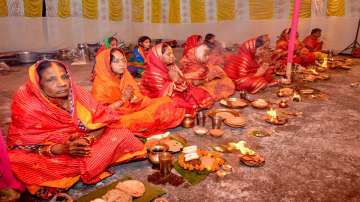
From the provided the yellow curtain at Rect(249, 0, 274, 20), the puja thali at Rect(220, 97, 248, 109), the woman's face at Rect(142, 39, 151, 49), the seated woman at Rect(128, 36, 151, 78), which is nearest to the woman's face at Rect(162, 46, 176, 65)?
the puja thali at Rect(220, 97, 248, 109)

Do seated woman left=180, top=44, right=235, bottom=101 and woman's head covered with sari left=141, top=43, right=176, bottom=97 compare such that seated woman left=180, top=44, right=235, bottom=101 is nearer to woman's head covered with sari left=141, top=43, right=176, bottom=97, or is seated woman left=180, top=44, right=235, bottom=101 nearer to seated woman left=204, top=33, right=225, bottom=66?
woman's head covered with sari left=141, top=43, right=176, bottom=97

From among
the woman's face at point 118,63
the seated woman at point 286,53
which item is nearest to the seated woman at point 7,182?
the woman's face at point 118,63

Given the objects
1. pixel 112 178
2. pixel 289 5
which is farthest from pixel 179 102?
pixel 289 5

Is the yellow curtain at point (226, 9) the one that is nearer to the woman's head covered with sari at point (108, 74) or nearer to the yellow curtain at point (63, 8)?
the yellow curtain at point (63, 8)

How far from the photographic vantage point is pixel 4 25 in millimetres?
10289

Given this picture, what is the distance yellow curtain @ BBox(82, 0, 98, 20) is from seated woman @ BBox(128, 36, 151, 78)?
199 inches

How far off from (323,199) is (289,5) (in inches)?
424

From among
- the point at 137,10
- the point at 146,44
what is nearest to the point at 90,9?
the point at 137,10

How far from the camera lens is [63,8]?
1140cm

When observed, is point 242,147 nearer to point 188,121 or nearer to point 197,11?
point 188,121

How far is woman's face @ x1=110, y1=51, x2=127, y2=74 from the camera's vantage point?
14.7 feet

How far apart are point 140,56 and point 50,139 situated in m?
5.14

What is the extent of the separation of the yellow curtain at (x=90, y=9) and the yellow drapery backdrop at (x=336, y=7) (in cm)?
933

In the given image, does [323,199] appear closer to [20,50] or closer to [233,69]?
[233,69]
